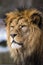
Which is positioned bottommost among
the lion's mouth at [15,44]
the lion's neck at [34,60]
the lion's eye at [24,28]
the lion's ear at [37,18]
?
the lion's neck at [34,60]

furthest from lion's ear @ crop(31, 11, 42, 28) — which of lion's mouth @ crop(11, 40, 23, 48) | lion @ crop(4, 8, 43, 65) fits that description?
lion's mouth @ crop(11, 40, 23, 48)

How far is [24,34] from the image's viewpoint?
1164mm

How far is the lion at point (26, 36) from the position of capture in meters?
1.15

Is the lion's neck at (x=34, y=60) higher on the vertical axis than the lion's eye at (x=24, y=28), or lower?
lower

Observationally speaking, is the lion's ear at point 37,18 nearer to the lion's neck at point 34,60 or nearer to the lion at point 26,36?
the lion at point 26,36

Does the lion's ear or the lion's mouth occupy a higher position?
the lion's ear

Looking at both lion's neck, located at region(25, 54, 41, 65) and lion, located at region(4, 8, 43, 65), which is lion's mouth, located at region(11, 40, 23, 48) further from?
lion's neck, located at region(25, 54, 41, 65)

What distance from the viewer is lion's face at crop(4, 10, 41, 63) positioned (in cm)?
115

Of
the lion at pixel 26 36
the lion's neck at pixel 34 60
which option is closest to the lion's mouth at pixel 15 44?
the lion at pixel 26 36

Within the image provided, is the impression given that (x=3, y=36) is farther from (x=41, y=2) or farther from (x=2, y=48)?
(x=41, y=2)

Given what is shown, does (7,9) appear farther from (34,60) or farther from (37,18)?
(34,60)

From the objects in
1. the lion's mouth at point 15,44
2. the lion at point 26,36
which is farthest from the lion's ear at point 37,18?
the lion's mouth at point 15,44

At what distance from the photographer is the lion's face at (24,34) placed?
1.15 meters

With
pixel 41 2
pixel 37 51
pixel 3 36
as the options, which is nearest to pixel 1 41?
pixel 3 36
